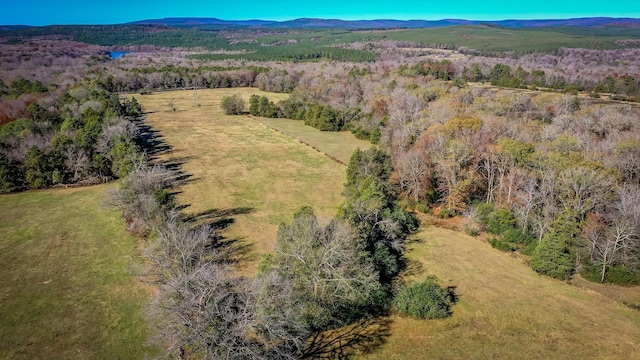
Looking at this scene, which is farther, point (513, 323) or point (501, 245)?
point (501, 245)

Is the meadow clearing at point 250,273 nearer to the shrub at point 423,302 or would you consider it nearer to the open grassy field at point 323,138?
the shrub at point 423,302

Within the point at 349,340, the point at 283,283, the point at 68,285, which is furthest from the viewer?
the point at 68,285

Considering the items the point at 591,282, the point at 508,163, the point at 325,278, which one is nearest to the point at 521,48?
the point at 508,163

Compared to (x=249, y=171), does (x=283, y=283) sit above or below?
above

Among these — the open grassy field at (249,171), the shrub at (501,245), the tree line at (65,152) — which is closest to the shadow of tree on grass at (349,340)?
the open grassy field at (249,171)

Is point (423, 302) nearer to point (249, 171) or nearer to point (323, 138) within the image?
→ point (249, 171)

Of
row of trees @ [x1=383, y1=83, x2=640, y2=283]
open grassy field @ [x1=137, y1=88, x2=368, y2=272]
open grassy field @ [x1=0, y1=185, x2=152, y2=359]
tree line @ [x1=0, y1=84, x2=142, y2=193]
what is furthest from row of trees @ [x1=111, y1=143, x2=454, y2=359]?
tree line @ [x1=0, y1=84, x2=142, y2=193]

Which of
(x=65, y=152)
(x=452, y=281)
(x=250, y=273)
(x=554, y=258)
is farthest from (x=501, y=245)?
(x=65, y=152)

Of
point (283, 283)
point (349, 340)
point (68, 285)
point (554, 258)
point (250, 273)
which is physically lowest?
point (349, 340)
